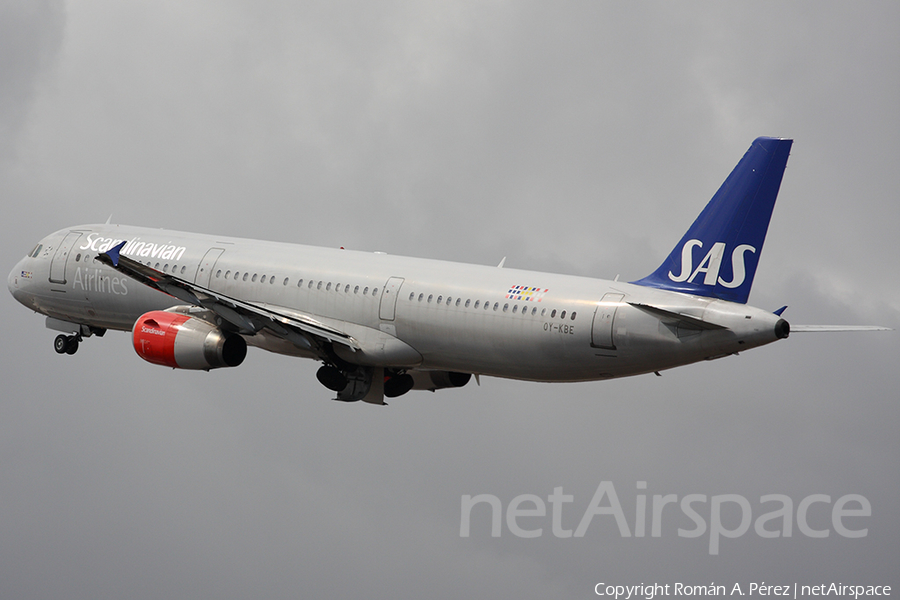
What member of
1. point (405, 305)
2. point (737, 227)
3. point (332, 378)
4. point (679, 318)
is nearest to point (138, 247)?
point (332, 378)

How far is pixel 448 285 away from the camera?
3650cm

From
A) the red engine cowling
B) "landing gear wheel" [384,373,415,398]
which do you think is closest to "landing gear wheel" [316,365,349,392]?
"landing gear wheel" [384,373,415,398]

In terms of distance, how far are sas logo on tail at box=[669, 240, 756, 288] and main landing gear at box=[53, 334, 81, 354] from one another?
22216mm

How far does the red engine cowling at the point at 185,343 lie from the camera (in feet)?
121

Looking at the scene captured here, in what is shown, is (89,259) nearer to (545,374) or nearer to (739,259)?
(545,374)

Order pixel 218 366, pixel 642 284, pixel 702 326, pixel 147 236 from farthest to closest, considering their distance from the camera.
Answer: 1. pixel 147 236
2. pixel 218 366
3. pixel 642 284
4. pixel 702 326

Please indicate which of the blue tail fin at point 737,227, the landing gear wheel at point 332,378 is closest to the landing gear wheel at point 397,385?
the landing gear wheel at point 332,378

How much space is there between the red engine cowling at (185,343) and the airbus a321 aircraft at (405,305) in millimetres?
42

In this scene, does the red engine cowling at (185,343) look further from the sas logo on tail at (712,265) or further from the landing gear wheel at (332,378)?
the sas logo on tail at (712,265)

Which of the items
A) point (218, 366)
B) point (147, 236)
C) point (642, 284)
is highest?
point (147, 236)

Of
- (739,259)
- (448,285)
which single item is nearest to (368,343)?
(448,285)

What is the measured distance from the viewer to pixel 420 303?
1448 inches

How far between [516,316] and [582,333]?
82.2 inches

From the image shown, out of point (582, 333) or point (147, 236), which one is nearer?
point (582, 333)
